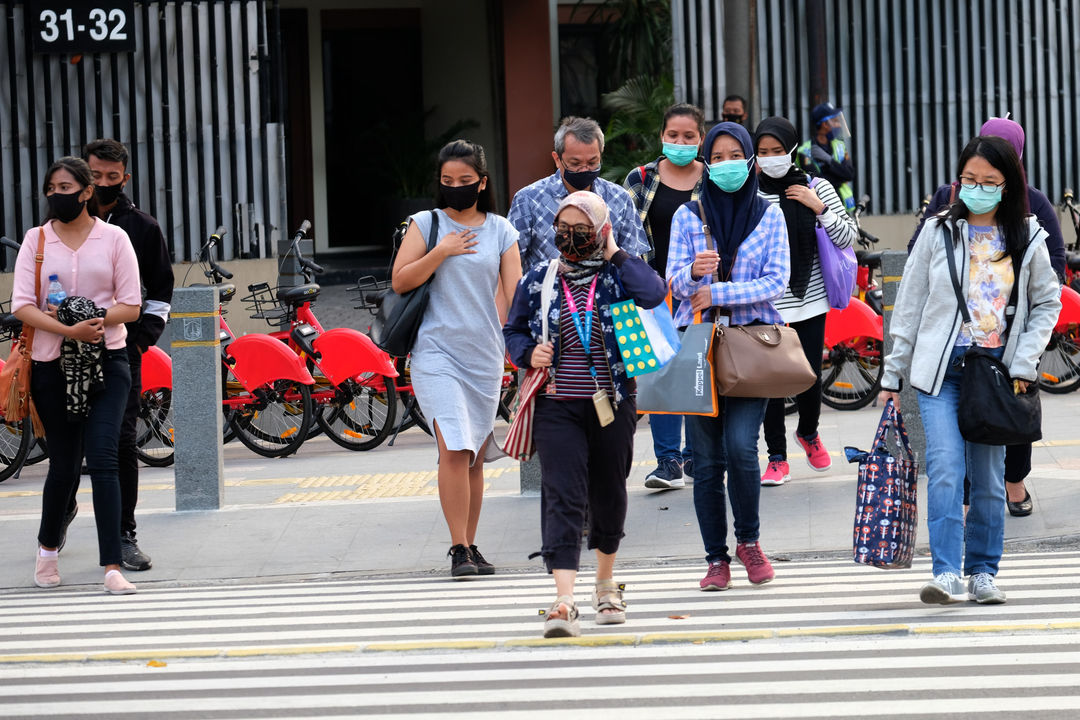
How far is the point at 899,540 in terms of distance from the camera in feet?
21.6

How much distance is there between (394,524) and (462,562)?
1.22 metres

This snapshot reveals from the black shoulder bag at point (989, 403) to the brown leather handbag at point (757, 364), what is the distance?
749mm

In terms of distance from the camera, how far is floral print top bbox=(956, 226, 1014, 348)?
21.2 feet

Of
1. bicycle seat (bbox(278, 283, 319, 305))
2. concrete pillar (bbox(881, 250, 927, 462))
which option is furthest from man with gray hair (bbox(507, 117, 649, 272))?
bicycle seat (bbox(278, 283, 319, 305))

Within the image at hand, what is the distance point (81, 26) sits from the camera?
15781 mm

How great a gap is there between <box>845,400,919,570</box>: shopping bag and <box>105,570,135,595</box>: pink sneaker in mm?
3346

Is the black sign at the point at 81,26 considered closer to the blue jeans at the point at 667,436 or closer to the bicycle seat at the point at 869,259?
the bicycle seat at the point at 869,259

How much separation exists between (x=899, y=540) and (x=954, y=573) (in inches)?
9.7

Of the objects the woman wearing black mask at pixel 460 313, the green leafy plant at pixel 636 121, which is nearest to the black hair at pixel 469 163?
the woman wearing black mask at pixel 460 313

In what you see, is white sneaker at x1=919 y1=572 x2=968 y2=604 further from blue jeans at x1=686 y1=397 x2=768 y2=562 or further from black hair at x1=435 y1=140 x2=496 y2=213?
black hair at x1=435 y1=140 x2=496 y2=213

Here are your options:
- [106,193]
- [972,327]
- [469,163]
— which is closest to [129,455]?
[106,193]

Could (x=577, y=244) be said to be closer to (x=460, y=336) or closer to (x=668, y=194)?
(x=460, y=336)

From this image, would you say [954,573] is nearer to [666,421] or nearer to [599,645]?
[599,645]

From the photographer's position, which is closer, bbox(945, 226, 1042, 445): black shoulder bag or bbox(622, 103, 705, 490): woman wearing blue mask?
bbox(945, 226, 1042, 445): black shoulder bag
